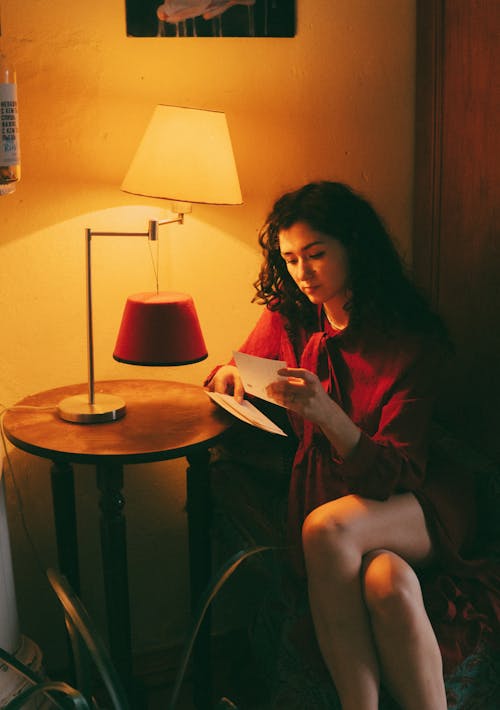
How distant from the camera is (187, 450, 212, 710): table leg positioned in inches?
76.1

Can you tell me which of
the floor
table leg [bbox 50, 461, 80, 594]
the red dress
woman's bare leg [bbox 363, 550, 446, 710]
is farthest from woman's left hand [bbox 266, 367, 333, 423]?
the floor

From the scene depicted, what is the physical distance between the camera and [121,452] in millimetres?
1738

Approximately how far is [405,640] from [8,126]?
1210 millimetres

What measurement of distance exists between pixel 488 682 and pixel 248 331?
41.7 inches

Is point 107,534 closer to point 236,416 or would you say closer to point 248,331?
point 236,416

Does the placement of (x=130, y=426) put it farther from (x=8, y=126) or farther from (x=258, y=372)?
(x=8, y=126)

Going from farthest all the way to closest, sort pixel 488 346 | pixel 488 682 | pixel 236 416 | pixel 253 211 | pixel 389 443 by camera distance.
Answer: pixel 253 211 < pixel 488 346 < pixel 236 416 < pixel 389 443 < pixel 488 682

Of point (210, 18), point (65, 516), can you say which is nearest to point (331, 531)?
point (65, 516)

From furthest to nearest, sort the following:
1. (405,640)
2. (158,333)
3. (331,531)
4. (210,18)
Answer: (210,18), (158,333), (331,531), (405,640)

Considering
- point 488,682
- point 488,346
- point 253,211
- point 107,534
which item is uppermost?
point 253,211

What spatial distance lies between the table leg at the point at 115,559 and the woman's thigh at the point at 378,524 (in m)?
0.39

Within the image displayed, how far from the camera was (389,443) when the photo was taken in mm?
1756

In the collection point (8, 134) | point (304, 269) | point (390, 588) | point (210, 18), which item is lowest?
point (390, 588)

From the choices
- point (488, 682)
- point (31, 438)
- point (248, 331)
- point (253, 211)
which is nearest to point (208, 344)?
point (248, 331)
